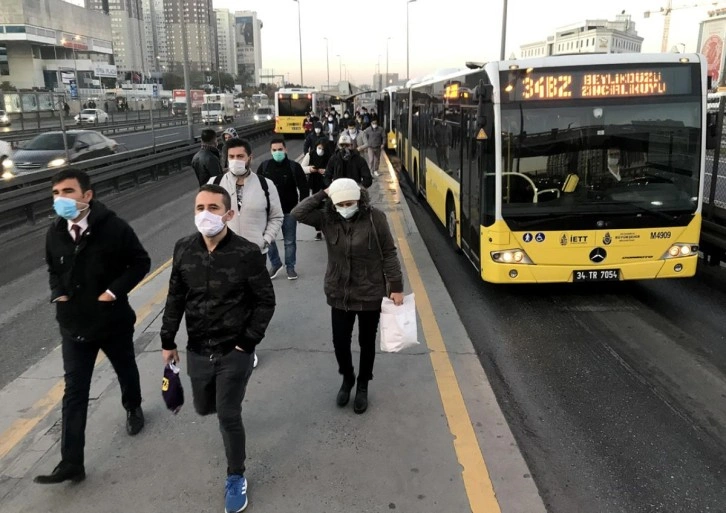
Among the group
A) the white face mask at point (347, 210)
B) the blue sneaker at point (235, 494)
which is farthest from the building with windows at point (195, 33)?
the blue sneaker at point (235, 494)

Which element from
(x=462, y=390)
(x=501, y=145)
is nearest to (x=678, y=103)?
(x=501, y=145)

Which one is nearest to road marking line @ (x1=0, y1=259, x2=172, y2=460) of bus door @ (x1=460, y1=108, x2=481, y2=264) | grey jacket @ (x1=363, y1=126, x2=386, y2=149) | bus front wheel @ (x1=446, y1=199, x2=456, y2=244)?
bus door @ (x1=460, y1=108, x2=481, y2=264)

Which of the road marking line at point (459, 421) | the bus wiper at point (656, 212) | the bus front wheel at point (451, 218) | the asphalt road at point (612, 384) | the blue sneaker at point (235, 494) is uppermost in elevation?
the bus wiper at point (656, 212)

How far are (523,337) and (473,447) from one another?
2.47 metres

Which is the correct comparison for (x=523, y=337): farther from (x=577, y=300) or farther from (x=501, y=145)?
(x=501, y=145)

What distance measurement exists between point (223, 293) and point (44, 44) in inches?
4069

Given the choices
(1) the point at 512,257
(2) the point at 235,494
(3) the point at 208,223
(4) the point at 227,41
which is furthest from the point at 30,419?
(4) the point at 227,41

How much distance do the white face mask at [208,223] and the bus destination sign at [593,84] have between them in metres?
4.43

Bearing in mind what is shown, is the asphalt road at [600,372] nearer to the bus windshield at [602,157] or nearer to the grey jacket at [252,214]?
the bus windshield at [602,157]

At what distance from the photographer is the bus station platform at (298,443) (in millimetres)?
3309

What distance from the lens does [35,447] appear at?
12.6ft

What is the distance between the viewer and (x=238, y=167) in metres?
5.08

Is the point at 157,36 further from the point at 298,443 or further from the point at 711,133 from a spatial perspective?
the point at 298,443

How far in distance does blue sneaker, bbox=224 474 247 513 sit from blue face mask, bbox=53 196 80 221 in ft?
5.58
